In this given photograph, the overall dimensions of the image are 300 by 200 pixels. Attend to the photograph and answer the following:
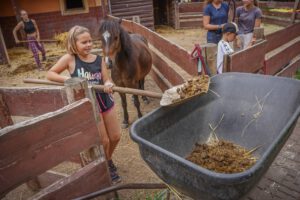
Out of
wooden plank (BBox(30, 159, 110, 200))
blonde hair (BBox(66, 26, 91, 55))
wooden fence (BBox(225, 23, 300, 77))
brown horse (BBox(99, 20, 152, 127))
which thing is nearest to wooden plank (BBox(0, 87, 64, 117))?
blonde hair (BBox(66, 26, 91, 55))

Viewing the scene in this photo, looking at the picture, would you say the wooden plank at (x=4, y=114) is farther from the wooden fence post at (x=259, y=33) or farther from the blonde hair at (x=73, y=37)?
the wooden fence post at (x=259, y=33)

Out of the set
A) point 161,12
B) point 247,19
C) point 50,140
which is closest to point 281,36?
point 247,19

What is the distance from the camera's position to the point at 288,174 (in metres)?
2.74

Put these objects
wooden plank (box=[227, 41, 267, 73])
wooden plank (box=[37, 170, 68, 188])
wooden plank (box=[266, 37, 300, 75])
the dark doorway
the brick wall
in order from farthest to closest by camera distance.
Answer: the dark doorway, the brick wall, wooden plank (box=[266, 37, 300, 75]), wooden plank (box=[227, 41, 267, 73]), wooden plank (box=[37, 170, 68, 188])

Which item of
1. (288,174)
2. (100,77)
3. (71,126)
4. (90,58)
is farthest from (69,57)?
(288,174)

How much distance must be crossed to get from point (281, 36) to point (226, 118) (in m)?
3.93

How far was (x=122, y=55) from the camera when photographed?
14.4 feet

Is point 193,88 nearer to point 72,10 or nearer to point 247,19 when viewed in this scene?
point 247,19

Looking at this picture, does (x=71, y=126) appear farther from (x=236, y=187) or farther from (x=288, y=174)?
(x=288, y=174)

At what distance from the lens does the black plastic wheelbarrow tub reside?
5.75 feet

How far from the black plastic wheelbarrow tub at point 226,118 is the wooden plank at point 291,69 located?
3.43 metres

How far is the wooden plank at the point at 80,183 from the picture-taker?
6.26ft

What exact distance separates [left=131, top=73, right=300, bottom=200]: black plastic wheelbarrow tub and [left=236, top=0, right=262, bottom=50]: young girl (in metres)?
2.92

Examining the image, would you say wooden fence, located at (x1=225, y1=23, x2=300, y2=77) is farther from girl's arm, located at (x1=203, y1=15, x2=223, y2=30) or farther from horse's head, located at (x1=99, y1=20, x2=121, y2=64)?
horse's head, located at (x1=99, y1=20, x2=121, y2=64)
